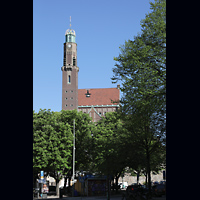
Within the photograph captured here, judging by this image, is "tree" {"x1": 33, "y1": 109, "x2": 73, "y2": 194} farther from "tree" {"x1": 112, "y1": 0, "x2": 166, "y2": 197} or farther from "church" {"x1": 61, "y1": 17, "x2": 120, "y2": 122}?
"church" {"x1": 61, "y1": 17, "x2": 120, "y2": 122}

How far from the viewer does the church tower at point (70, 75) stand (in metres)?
112

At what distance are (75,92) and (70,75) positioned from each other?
6.54 meters

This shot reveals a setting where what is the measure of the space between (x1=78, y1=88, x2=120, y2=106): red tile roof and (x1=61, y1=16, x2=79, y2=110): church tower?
37.2 ft

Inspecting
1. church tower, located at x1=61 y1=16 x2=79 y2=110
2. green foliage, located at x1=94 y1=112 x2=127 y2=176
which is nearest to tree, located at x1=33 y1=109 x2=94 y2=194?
green foliage, located at x1=94 y1=112 x2=127 y2=176

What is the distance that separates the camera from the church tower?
4417 inches

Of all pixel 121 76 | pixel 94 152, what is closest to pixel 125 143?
pixel 121 76

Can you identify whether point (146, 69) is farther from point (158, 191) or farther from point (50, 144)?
point (50, 144)

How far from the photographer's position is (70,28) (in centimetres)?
11994

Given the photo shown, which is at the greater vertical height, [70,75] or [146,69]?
[70,75]

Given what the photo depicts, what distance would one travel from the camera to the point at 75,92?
112688mm

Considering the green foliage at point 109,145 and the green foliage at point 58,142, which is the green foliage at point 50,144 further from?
the green foliage at point 109,145

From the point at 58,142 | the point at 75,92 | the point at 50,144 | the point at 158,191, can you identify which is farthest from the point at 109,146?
the point at 75,92
